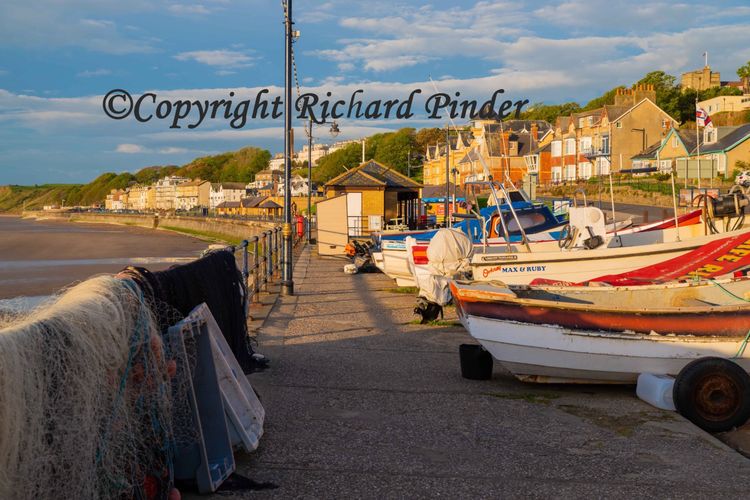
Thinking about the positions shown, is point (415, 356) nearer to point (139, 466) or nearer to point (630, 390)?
point (630, 390)

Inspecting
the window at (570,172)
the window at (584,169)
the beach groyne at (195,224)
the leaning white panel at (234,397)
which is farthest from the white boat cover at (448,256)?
the window at (570,172)

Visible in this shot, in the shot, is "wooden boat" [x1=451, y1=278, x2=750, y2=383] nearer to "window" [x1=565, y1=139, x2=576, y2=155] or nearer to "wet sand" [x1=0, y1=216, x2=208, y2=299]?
"wet sand" [x1=0, y1=216, x2=208, y2=299]

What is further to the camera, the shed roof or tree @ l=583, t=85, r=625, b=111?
tree @ l=583, t=85, r=625, b=111

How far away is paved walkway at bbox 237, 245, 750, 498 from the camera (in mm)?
5344

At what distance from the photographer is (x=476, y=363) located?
8727mm

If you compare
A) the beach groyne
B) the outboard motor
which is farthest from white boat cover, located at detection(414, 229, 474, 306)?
the beach groyne

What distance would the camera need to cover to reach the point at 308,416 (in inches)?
274

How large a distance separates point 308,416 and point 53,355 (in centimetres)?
354

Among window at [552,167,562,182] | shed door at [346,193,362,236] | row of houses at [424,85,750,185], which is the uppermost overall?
row of houses at [424,85,750,185]

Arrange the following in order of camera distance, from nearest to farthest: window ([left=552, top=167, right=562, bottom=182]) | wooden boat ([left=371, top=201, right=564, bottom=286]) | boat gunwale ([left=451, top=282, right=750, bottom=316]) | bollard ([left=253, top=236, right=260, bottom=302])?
boat gunwale ([left=451, top=282, right=750, bottom=316]) < bollard ([left=253, top=236, right=260, bottom=302]) < wooden boat ([left=371, top=201, right=564, bottom=286]) < window ([left=552, top=167, right=562, bottom=182])

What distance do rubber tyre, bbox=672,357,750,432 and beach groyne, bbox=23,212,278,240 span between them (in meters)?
36.8

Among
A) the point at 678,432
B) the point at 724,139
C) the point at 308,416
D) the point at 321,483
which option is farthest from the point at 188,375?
the point at 724,139

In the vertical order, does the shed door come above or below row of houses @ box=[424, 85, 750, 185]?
below

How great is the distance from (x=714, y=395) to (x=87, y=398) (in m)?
5.80
